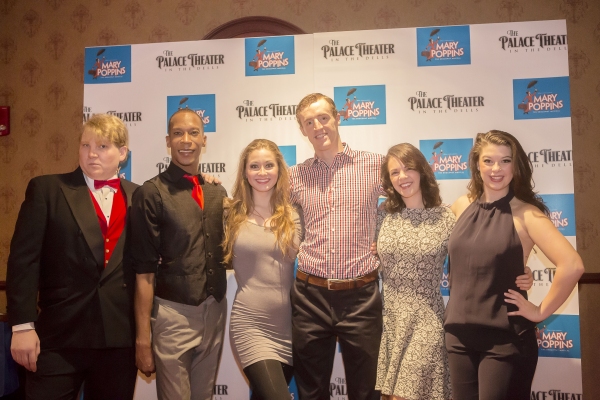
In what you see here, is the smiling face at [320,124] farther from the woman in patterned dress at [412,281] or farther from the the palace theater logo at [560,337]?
the the palace theater logo at [560,337]

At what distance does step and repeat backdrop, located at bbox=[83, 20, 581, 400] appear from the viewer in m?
3.26

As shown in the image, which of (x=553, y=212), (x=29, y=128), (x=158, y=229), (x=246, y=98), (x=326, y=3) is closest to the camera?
(x=158, y=229)

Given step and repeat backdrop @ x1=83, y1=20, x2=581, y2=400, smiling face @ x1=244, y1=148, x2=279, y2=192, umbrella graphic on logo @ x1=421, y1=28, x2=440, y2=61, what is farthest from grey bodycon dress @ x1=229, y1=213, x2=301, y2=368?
umbrella graphic on logo @ x1=421, y1=28, x2=440, y2=61

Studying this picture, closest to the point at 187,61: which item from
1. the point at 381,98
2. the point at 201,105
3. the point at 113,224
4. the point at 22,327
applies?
the point at 201,105

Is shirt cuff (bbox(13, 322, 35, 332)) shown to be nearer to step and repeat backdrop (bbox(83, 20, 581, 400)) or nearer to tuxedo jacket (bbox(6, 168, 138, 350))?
tuxedo jacket (bbox(6, 168, 138, 350))

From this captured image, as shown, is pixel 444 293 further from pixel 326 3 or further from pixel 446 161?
pixel 326 3

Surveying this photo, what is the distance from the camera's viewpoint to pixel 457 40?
338cm

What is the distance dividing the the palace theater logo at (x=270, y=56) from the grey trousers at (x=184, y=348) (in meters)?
1.84

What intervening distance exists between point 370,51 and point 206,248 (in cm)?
193

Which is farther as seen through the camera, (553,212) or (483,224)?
(553,212)

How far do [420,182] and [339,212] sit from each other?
0.46 m

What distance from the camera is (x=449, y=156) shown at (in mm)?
3352

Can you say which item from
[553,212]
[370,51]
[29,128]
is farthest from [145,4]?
[553,212]

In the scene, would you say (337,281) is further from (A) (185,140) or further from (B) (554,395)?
(B) (554,395)
